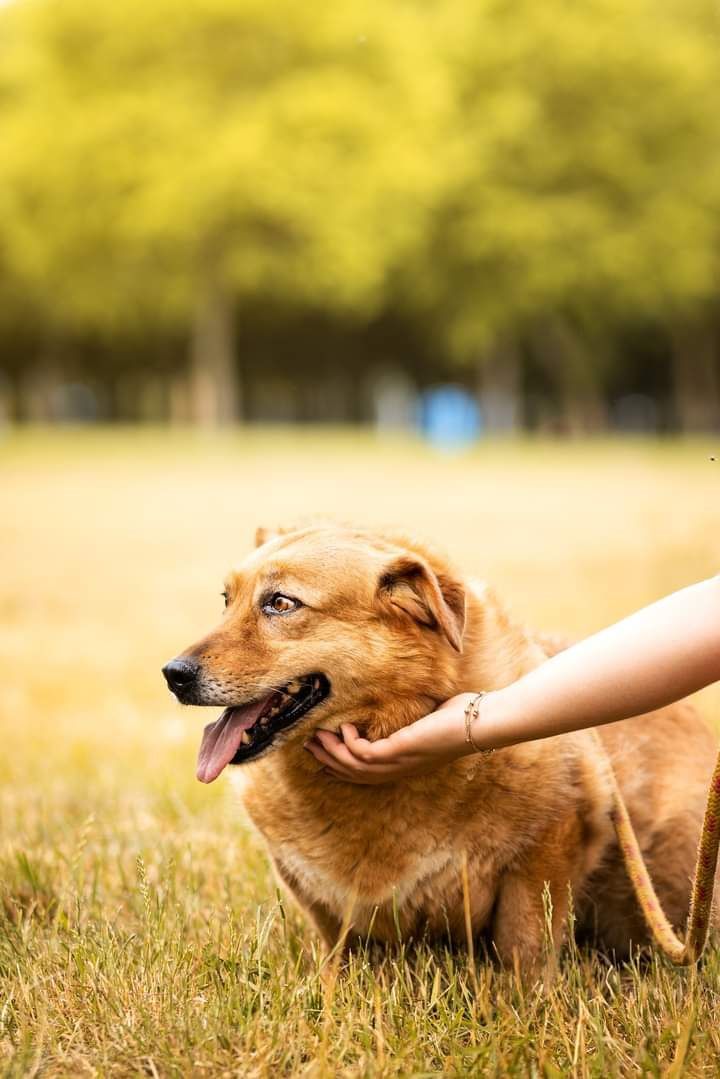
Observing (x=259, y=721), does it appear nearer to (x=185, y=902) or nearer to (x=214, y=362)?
(x=185, y=902)

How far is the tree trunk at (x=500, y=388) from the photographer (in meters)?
38.5

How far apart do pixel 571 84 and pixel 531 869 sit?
34.4 m

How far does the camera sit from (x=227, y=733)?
298cm

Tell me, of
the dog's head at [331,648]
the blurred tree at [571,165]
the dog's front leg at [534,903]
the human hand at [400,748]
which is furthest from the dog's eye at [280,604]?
the blurred tree at [571,165]

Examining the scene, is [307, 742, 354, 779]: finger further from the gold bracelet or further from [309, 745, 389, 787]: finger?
the gold bracelet

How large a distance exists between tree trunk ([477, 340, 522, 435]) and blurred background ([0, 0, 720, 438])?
0.09 meters

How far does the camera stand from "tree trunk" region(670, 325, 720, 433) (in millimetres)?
40031

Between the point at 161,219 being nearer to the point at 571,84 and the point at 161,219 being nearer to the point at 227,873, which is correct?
the point at 571,84

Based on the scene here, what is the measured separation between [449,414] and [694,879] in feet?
134

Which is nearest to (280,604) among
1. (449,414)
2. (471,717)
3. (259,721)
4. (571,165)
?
(259,721)

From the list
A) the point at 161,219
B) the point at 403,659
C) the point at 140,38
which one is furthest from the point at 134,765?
the point at 140,38

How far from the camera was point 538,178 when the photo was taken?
115ft

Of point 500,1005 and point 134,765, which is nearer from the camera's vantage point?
point 500,1005

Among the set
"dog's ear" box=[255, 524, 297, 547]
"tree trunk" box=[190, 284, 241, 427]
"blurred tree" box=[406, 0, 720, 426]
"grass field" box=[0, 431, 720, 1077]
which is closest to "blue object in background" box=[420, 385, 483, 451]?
"blurred tree" box=[406, 0, 720, 426]
